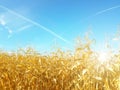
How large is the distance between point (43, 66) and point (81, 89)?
3.76ft

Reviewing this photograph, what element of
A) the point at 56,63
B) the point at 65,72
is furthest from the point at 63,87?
the point at 56,63

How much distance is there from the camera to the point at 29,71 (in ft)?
15.1

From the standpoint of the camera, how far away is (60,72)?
453cm

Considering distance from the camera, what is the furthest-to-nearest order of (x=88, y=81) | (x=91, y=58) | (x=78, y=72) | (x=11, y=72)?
(x=11, y=72), (x=78, y=72), (x=91, y=58), (x=88, y=81)

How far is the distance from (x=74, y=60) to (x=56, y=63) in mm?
409

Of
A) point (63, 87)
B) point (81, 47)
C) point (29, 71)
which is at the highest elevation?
point (81, 47)

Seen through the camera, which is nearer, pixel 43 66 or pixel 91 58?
pixel 91 58

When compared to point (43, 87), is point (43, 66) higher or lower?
higher

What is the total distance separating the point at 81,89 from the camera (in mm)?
3803

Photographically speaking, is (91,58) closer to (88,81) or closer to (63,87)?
(88,81)

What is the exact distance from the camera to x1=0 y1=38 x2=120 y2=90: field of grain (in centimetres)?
390

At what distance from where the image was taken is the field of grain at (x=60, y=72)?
3.90 metres

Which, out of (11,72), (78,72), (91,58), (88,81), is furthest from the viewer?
(11,72)

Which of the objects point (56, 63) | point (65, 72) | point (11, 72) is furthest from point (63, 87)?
point (11, 72)
